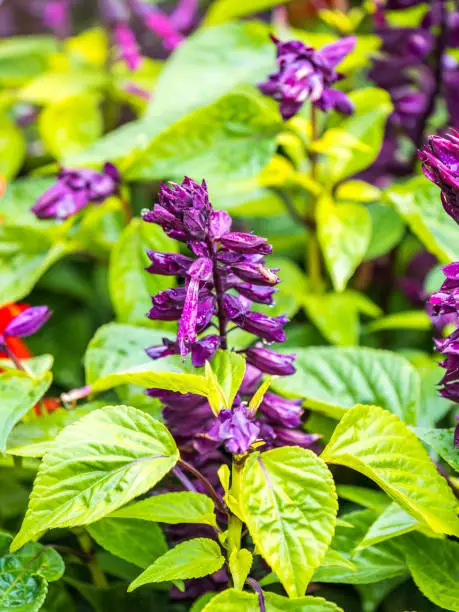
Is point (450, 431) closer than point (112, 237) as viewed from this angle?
Yes

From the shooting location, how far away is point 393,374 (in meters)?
0.67

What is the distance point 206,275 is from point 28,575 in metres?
0.26

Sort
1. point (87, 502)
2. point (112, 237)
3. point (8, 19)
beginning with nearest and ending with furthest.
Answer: point (87, 502) < point (112, 237) < point (8, 19)

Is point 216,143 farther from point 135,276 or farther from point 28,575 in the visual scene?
point 28,575

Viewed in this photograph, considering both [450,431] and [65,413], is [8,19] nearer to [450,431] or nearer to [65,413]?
[65,413]

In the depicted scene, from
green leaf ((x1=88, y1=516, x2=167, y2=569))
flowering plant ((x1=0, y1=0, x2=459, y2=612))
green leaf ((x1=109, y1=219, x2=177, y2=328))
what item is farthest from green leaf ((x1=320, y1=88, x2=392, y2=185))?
green leaf ((x1=88, y1=516, x2=167, y2=569))

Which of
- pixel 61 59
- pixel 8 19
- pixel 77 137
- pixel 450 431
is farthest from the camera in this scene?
pixel 8 19

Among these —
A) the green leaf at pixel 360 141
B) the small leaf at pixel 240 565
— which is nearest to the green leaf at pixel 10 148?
the green leaf at pixel 360 141

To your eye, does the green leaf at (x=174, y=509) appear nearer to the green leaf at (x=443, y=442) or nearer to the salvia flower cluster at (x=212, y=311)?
the salvia flower cluster at (x=212, y=311)

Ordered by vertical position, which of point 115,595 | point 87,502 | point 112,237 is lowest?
point 115,595

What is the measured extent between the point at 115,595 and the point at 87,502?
0.24 m

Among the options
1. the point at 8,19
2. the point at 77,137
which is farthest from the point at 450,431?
the point at 8,19

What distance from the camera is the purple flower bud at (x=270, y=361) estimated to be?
1.85 feet

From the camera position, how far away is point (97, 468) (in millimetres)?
481
